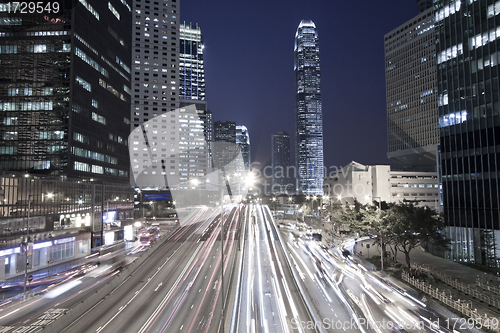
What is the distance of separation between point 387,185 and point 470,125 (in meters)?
89.6

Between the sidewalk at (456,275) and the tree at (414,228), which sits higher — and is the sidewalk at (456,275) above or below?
below

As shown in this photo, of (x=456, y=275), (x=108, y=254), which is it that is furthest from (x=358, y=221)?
(x=108, y=254)

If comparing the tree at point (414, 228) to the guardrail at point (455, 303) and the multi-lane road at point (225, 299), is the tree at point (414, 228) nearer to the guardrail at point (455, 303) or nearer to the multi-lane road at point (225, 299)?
the guardrail at point (455, 303)

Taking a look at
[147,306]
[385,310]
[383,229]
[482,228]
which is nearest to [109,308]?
[147,306]

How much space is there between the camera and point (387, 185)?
13488 centimetres

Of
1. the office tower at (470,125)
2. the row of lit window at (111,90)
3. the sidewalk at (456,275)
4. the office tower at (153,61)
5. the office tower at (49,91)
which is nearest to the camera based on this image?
the sidewalk at (456,275)

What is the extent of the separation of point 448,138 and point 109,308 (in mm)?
51810

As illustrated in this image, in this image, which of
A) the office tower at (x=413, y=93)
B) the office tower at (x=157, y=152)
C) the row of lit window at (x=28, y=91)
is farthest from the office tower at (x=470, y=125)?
the office tower at (x=157, y=152)

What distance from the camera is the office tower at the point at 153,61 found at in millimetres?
145500

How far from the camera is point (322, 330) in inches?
864

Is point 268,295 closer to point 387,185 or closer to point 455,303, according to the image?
point 455,303

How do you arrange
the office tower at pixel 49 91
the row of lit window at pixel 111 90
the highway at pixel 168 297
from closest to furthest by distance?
1. the highway at pixel 168 297
2. the office tower at pixel 49 91
3. the row of lit window at pixel 111 90

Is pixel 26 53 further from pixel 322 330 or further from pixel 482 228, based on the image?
pixel 482 228

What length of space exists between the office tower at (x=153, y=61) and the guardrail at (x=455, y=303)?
13105 centimetres
